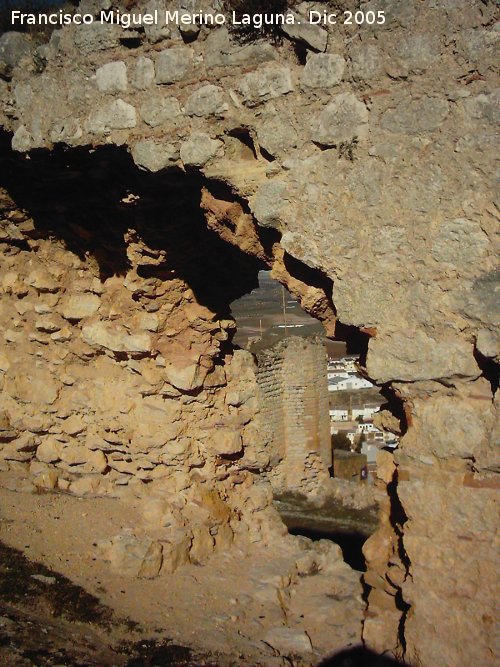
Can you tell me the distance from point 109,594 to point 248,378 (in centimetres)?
193

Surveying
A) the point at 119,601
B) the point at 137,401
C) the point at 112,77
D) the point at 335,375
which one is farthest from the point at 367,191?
the point at 335,375

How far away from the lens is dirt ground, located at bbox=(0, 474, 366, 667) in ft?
9.61

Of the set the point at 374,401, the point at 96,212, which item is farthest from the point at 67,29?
the point at 374,401

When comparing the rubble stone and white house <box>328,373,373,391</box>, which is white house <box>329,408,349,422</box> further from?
the rubble stone

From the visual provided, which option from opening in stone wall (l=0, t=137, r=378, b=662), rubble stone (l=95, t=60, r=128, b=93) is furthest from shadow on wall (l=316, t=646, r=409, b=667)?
rubble stone (l=95, t=60, r=128, b=93)

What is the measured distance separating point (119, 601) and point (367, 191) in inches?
109

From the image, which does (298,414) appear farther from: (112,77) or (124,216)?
(112,77)

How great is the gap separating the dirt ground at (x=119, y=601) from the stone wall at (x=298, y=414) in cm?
542

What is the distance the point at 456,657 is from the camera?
8.39 ft

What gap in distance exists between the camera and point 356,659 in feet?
10.5

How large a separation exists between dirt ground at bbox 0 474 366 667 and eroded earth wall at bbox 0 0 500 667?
1.58 ft

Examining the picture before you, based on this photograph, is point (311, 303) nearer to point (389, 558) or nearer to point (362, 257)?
point (362, 257)

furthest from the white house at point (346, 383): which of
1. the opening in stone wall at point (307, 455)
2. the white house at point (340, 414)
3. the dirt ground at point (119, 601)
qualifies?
the dirt ground at point (119, 601)

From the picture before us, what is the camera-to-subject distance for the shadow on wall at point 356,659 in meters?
2.93
